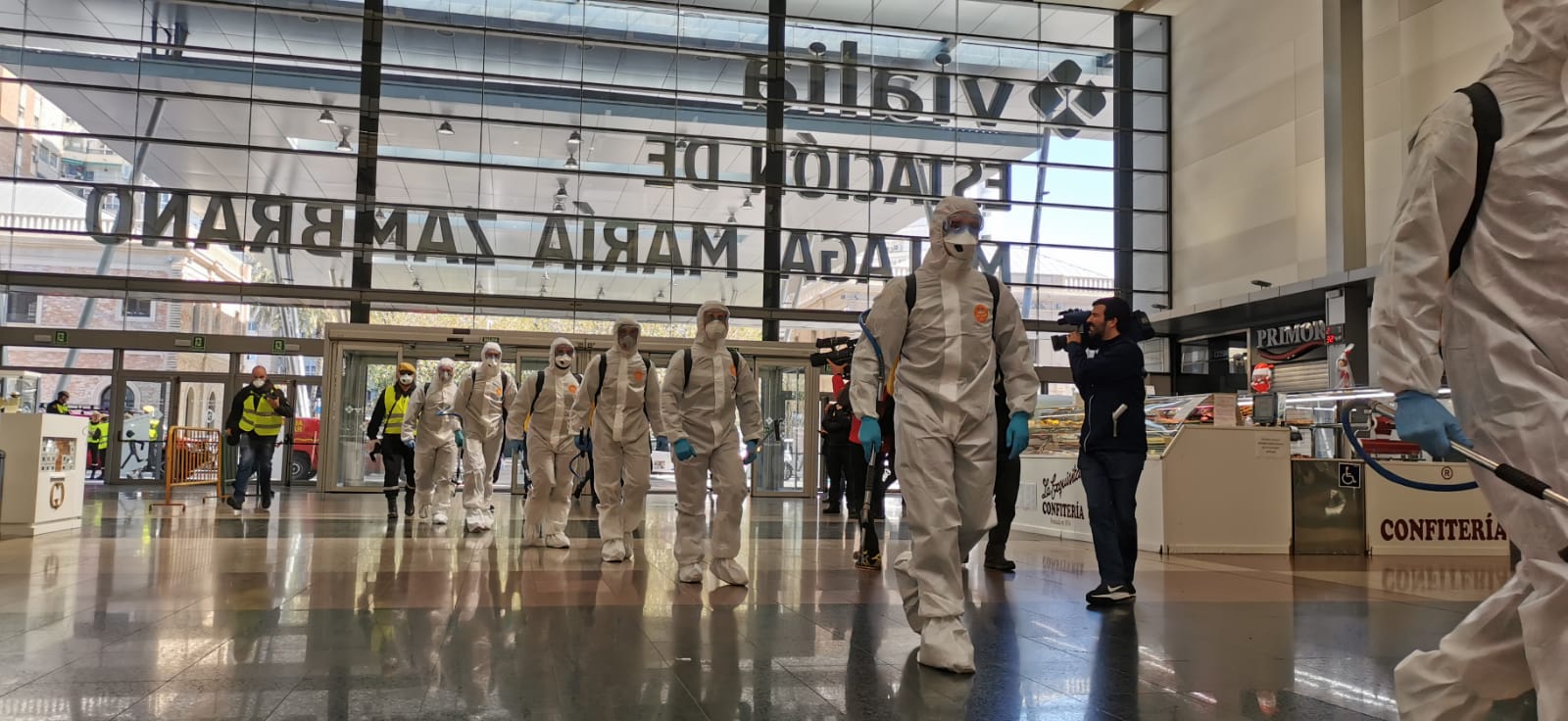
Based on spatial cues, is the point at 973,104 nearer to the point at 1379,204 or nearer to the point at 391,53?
the point at 1379,204

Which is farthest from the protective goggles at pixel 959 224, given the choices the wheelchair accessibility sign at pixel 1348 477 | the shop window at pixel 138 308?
the shop window at pixel 138 308

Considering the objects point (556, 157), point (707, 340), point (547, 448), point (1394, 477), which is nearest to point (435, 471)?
point (547, 448)

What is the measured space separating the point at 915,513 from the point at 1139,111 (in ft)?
80.6

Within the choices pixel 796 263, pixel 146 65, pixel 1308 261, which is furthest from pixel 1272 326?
pixel 146 65

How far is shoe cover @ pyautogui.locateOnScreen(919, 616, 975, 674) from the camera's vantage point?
13.7 feet

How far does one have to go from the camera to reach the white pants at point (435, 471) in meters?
11.7

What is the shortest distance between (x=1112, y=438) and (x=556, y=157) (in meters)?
18.6

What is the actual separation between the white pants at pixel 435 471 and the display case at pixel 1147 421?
6.47m

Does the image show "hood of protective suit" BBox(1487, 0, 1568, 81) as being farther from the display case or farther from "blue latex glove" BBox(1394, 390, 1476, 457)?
the display case

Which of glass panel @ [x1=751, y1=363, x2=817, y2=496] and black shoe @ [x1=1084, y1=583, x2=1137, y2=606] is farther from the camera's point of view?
glass panel @ [x1=751, y1=363, x2=817, y2=496]

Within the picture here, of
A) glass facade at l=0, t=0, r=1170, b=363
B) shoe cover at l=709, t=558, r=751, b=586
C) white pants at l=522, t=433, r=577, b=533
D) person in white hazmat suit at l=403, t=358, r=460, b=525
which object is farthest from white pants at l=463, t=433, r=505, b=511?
glass facade at l=0, t=0, r=1170, b=363

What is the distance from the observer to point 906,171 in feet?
80.2

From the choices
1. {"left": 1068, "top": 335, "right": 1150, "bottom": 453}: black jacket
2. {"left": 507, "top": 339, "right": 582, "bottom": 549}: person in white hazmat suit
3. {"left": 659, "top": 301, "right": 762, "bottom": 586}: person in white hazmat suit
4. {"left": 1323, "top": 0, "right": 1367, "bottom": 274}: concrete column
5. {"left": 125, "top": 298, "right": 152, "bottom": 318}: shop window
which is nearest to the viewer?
{"left": 1068, "top": 335, "right": 1150, "bottom": 453}: black jacket

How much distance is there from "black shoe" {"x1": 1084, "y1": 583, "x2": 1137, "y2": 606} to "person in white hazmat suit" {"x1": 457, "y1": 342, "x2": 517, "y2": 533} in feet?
22.5
